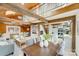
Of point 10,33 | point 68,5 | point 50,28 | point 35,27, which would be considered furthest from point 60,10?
point 10,33

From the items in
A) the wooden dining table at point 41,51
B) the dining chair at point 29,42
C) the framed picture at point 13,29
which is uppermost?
the framed picture at point 13,29

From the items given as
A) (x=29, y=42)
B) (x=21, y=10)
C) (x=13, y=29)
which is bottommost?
(x=29, y=42)

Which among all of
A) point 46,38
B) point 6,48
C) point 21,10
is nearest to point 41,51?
point 46,38

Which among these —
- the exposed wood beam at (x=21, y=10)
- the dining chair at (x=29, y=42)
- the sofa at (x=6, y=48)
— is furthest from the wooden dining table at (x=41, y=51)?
the exposed wood beam at (x=21, y=10)

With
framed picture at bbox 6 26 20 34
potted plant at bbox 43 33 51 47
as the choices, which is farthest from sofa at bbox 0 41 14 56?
potted plant at bbox 43 33 51 47

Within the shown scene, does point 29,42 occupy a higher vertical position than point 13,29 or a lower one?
lower

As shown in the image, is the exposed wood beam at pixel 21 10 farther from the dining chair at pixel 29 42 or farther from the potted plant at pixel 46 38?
the dining chair at pixel 29 42

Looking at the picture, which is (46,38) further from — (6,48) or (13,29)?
(6,48)

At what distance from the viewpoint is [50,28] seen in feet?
7.16

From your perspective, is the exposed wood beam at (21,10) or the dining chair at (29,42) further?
the dining chair at (29,42)

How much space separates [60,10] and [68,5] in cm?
15

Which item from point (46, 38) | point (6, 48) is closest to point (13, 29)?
point (6, 48)

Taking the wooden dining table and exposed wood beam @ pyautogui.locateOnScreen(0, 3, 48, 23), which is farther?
the wooden dining table

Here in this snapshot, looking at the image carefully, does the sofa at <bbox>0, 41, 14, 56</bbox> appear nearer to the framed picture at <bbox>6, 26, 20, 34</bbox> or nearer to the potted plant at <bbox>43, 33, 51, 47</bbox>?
the framed picture at <bbox>6, 26, 20, 34</bbox>
